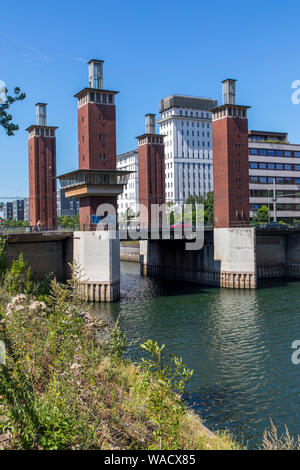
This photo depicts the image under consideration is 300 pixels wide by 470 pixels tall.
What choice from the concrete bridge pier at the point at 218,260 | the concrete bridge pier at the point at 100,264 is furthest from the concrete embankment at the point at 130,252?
the concrete bridge pier at the point at 100,264

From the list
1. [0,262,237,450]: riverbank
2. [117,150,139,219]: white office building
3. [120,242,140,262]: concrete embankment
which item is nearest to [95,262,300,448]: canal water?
[0,262,237,450]: riverbank

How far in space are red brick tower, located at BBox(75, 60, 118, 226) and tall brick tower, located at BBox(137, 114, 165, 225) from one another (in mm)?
21008

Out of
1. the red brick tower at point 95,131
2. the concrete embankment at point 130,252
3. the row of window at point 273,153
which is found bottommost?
the concrete embankment at point 130,252

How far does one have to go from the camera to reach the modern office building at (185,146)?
155 metres

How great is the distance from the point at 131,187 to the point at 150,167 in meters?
92.9

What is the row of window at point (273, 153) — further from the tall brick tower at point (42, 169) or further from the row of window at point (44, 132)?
the tall brick tower at point (42, 169)

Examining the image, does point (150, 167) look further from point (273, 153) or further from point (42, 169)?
point (273, 153)

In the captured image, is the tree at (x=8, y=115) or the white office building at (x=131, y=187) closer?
the tree at (x=8, y=115)

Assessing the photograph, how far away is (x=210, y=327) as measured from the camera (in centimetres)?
3459

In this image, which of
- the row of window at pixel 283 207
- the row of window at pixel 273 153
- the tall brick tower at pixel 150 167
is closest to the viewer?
the tall brick tower at pixel 150 167

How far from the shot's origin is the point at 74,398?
10.2 meters

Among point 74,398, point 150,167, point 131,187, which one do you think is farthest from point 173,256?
point 131,187

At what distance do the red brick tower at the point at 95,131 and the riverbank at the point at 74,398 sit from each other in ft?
118
